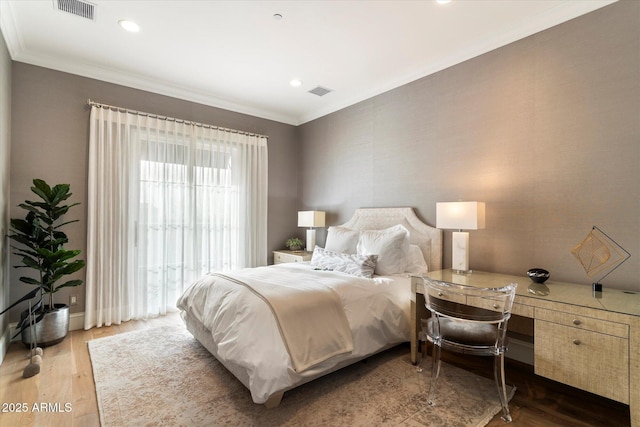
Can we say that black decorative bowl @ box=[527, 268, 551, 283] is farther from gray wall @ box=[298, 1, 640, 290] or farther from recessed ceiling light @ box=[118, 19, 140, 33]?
recessed ceiling light @ box=[118, 19, 140, 33]

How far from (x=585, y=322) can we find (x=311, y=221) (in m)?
3.30

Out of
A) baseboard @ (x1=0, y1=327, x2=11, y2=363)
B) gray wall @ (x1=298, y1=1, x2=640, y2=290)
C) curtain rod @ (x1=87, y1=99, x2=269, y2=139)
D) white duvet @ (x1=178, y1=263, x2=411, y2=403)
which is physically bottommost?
baseboard @ (x1=0, y1=327, x2=11, y2=363)

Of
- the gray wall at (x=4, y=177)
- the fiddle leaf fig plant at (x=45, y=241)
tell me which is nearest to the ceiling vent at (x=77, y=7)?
the gray wall at (x=4, y=177)

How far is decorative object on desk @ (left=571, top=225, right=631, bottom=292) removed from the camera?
7.41 ft

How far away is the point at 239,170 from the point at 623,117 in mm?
4205

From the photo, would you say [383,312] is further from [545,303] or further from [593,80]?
[593,80]

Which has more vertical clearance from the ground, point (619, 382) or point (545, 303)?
point (545, 303)

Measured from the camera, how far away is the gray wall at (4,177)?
2766mm

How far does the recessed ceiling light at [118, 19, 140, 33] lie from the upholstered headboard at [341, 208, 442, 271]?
312 centimetres

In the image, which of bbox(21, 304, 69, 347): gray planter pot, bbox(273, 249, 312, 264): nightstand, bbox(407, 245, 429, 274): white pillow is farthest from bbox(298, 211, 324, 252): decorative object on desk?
bbox(21, 304, 69, 347): gray planter pot

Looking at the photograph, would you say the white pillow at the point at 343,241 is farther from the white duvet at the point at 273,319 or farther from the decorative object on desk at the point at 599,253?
the decorative object on desk at the point at 599,253

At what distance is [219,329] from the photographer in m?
2.32

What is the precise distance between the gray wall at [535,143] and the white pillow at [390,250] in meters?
0.46

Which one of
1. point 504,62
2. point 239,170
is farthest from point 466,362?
point 239,170
